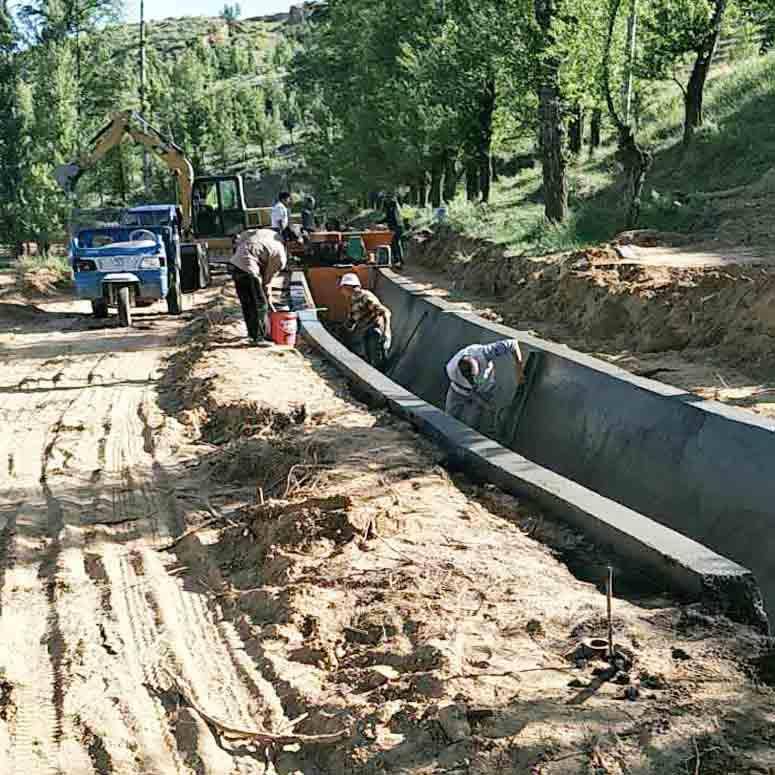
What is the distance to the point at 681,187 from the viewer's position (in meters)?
24.6

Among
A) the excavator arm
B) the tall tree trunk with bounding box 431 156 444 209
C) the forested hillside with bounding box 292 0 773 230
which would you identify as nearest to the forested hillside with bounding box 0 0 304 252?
the excavator arm

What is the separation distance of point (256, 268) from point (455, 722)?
35.0ft

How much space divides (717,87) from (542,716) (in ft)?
108

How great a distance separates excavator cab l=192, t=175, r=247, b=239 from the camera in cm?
2530

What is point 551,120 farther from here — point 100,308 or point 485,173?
point 485,173

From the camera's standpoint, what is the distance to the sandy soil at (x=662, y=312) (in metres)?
11.2

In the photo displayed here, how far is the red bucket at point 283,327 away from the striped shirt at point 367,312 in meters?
0.92

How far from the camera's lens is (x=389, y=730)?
4328 mm

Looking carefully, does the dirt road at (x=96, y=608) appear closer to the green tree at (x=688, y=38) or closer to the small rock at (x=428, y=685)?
the small rock at (x=428, y=685)

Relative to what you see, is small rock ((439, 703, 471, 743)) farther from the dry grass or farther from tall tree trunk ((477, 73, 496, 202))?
tall tree trunk ((477, 73, 496, 202))

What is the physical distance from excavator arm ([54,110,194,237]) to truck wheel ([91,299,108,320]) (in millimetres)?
3398

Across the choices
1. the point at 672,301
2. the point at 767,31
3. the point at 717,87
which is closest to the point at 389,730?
the point at 672,301

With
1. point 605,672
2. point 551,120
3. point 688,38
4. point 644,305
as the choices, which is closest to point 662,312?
point 644,305

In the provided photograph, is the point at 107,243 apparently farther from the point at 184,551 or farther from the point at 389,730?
the point at 389,730
